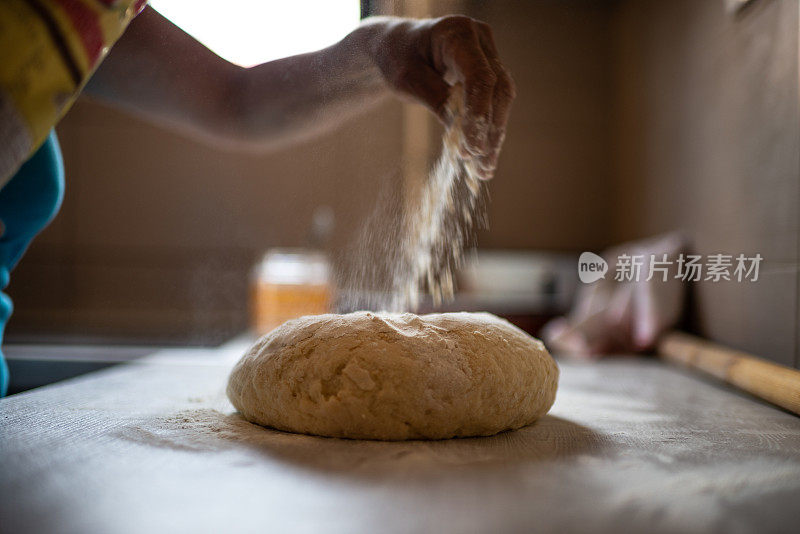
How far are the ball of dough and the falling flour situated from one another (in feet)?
0.65

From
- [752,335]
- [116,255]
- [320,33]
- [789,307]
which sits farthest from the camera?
[116,255]

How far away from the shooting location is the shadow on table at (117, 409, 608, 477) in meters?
0.58

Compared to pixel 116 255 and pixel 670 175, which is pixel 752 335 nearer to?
pixel 670 175

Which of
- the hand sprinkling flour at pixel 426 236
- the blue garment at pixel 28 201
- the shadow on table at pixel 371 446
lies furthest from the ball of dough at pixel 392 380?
the blue garment at pixel 28 201

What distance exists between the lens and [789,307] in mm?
1020

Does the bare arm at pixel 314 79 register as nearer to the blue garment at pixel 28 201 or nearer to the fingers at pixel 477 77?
the fingers at pixel 477 77

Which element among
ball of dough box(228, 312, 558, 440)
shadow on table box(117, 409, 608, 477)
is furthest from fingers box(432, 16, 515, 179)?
shadow on table box(117, 409, 608, 477)

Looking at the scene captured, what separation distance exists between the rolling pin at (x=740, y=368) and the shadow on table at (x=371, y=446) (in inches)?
14.0

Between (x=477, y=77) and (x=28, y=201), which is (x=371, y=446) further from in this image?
(x=28, y=201)

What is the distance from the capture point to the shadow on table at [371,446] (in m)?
0.58

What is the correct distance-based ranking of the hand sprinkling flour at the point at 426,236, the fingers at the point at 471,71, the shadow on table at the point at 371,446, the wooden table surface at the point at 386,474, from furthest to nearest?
the hand sprinkling flour at the point at 426,236 < the fingers at the point at 471,71 < the shadow on table at the point at 371,446 < the wooden table surface at the point at 386,474

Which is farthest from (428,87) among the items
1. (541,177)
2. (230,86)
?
(541,177)

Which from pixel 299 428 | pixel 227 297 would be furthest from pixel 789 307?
pixel 227 297

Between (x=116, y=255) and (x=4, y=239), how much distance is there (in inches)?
69.3
